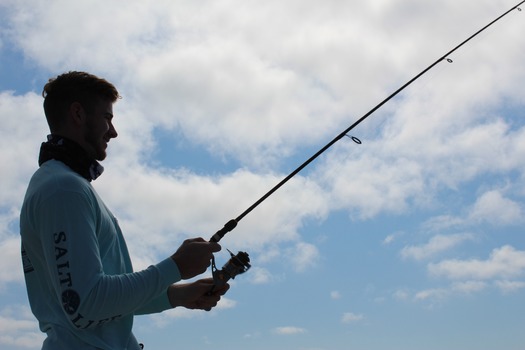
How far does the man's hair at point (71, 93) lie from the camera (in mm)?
3734

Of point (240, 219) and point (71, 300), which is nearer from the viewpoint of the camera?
point (71, 300)

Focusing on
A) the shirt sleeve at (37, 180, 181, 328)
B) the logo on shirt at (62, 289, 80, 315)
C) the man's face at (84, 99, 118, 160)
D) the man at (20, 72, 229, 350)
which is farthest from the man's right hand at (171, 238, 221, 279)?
the man's face at (84, 99, 118, 160)

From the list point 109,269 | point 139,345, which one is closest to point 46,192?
point 109,269

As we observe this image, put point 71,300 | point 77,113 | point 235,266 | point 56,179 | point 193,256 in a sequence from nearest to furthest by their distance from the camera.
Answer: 1. point 71,300
2. point 56,179
3. point 193,256
4. point 77,113
5. point 235,266

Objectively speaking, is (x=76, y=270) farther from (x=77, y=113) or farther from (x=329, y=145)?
(x=329, y=145)

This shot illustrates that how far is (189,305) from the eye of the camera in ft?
14.3

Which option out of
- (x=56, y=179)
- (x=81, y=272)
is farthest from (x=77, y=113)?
(x=81, y=272)

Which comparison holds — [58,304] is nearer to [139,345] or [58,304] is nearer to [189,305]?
[139,345]

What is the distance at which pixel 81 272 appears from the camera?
3.08 metres

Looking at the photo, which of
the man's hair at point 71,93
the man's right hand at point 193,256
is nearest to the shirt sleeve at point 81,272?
the man's right hand at point 193,256

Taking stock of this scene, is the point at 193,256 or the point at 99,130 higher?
the point at 99,130

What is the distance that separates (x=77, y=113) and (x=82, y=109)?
0.14ft

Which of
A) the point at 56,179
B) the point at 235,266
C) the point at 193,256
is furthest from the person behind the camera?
the point at 235,266

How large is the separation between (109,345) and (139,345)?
0.40 metres
